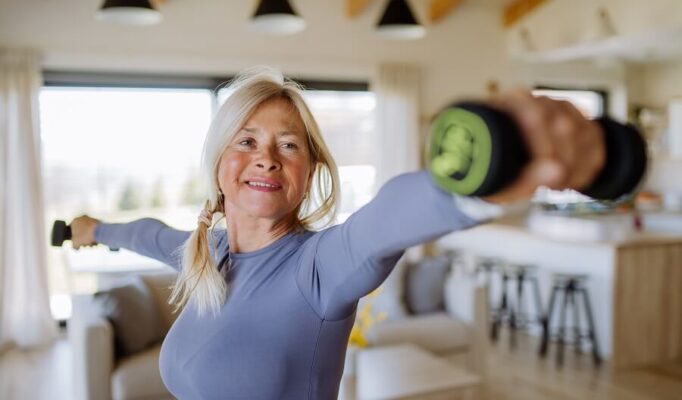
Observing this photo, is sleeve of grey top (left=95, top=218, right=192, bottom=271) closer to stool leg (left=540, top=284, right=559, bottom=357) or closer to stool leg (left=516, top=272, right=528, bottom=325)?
stool leg (left=540, top=284, right=559, bottom=357)

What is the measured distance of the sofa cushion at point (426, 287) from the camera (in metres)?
4.77

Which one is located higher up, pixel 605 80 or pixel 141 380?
pixel 605 80

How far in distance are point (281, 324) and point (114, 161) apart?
5590 mm

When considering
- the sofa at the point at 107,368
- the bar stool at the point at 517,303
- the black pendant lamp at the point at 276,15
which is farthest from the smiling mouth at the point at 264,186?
the bar stool at the point at 517,303

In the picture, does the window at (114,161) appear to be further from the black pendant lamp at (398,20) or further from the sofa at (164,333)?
the black pendant lamp at (398,20)

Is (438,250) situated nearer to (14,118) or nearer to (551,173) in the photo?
(14,118)

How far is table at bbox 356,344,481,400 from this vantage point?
3.29 meters

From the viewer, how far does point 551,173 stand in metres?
0.51

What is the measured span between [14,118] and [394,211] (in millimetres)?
5704

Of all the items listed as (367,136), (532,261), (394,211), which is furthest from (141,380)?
(367,136)

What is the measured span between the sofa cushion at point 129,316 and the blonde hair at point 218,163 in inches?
102

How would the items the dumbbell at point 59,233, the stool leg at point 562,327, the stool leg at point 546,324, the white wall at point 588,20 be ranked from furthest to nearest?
the white wall at point 588,20
the stool leg at point 546,324
the stool leg at point 562,327
the dumbbell at point 59,233

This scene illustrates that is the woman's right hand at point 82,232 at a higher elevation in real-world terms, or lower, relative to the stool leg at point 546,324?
higher

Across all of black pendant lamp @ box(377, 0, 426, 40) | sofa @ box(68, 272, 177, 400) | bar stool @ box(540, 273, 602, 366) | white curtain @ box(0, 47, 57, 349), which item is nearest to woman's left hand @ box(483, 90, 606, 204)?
sofa @ box(68, 272, 177, 400)
